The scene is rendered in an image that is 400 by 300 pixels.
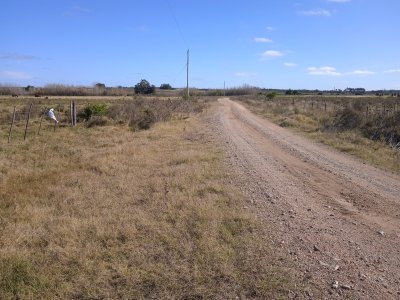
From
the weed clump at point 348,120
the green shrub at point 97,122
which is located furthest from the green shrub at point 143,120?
the weed clump at point 348,120

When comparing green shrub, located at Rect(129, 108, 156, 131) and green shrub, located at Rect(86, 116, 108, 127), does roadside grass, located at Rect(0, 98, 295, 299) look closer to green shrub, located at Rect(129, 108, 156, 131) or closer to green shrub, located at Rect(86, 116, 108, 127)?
green shrub, located at Rect(129, 108, 156, 131)

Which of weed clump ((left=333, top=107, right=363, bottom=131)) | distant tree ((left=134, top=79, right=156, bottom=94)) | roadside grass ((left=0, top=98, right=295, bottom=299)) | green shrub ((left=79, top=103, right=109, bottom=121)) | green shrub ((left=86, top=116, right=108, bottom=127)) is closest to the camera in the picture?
roadside grass ((left=0, top=98, right=295, bottom=299))

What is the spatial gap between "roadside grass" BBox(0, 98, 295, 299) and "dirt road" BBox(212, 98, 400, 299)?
1.32 feet

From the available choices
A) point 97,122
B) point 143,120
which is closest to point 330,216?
point 143,120

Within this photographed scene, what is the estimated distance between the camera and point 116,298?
4.40 m

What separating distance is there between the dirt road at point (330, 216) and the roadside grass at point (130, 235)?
0.40 meters

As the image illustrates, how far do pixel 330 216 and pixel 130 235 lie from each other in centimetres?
331

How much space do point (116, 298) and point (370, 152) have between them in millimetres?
12433

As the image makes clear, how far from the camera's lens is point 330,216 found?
7.08 m

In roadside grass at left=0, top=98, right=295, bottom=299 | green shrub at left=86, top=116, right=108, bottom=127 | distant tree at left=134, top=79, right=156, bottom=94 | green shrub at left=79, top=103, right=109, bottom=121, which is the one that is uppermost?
distant tree at left=134, top=79, right=156, bottom=94

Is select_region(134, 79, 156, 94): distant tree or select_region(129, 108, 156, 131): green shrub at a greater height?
select_region(134, 79, 156, 94): distant tree

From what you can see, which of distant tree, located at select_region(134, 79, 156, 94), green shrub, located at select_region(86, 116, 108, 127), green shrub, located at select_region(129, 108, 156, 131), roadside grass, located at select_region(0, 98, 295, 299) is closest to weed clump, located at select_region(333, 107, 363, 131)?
green shrub, located at select_region(129, 108, 156, 131)

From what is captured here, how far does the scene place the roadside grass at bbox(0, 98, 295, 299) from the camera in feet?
15.1

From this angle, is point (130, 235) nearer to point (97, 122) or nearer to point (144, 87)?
point (97, 122)
